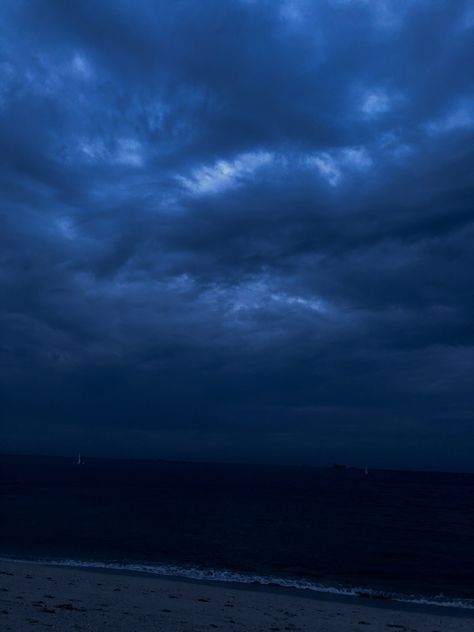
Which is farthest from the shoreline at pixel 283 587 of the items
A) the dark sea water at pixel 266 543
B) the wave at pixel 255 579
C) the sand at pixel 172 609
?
the sand at pixel 172 609

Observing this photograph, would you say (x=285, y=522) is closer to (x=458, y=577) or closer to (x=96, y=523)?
(x=96, y=523)

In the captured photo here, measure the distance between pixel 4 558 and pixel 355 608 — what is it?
2256 cm

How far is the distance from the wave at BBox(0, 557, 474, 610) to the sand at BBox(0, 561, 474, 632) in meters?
2.16

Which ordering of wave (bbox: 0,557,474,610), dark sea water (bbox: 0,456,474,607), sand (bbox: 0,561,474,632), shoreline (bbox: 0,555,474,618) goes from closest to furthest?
sand (bbox: 0,561,474,632), shoreline (bbox: 0,555,474,618), wave (bbox: 0,557,474,610), dark sea water (bbox: 0,456,474,607)

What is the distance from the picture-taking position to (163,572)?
112 ft

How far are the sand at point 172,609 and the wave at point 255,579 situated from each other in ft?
7.09

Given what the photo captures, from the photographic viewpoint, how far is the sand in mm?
18172

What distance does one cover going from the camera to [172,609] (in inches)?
859

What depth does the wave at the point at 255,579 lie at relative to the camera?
29.6 meters

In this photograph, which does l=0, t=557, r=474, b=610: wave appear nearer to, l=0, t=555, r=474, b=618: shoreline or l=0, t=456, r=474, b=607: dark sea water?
l=0, t=555, r=474, b=618: shoreline

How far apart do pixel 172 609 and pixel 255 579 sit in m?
12.3

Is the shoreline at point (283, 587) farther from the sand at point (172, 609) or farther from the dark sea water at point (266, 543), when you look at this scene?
the sand at point (172, 609)

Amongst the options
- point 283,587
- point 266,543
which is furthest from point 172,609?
point 266,543

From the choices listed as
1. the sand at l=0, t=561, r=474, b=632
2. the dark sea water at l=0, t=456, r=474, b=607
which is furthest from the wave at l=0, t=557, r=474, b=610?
the sand at l=0, t=561, r=474, b=632
